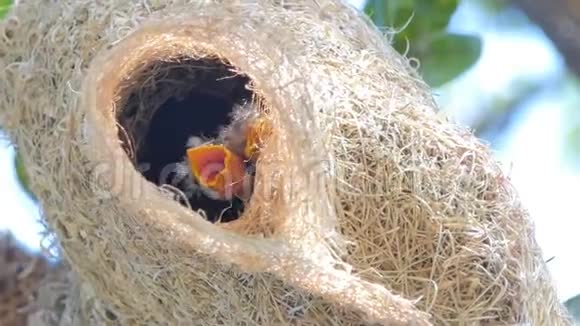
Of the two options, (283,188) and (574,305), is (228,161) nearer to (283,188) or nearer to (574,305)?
(283,188)

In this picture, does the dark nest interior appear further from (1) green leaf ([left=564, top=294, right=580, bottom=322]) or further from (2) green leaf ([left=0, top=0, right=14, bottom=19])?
(1) green leaf ([left=564, top=294, right=580, bottom=322])

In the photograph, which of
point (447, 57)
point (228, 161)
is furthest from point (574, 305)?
point (228, 161)

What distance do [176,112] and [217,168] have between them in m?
0.17

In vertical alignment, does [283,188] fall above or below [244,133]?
above

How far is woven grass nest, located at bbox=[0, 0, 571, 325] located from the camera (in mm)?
853

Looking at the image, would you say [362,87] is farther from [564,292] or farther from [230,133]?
[564,292]

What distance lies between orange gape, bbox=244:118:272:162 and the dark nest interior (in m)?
0.05

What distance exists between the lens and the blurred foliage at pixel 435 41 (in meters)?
1.31

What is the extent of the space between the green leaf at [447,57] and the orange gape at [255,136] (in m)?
0.30

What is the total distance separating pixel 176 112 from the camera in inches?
51.5

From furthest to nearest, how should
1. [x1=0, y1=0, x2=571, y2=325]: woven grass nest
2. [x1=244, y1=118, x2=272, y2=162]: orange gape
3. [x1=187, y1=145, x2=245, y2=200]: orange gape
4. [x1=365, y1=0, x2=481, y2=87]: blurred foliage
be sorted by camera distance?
[x1=365, y1=0, x2=481, y2=87]: blurred foliage < [x1=187, y1=145, x2=245, y2=200]: orange gape < [x1=244, y1=118, x2=272, y2=162]: orange gape < [x1=0, y1=0, x2=571, y2=325]: woven grass nest

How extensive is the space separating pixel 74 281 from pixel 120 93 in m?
0.31

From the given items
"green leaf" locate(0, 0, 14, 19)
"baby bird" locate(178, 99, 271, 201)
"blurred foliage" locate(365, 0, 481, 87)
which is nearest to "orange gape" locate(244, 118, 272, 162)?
"baby bird" locate(178, 99, 271, 201)

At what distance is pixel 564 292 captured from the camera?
118 cm
